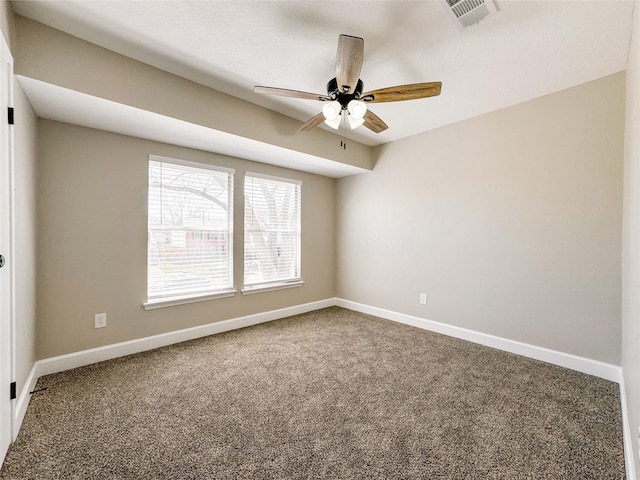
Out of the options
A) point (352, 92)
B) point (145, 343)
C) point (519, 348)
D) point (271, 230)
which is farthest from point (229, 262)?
point (519, 348)

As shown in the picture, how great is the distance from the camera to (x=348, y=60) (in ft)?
5.52

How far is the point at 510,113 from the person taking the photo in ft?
9.45

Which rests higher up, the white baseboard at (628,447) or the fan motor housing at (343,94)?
the fan motor housing at (343,94)

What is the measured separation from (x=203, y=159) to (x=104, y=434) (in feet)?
8.75

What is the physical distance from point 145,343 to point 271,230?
6.51 feet

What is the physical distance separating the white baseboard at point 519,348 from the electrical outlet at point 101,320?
3269 millimetres

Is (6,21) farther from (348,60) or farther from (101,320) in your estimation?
(101,320)

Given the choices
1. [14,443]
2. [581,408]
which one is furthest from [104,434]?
[581,408]

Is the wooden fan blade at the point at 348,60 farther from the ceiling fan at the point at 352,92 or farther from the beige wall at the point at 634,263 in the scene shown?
the beige wall at the point at 634,263

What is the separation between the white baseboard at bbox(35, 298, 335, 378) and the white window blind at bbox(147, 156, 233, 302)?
418 millimetres

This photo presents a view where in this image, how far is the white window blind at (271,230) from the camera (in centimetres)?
377

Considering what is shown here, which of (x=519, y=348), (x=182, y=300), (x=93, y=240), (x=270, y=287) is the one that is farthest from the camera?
(x=270, y=287)

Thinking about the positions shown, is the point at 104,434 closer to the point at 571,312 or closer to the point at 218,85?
the point at 218,85

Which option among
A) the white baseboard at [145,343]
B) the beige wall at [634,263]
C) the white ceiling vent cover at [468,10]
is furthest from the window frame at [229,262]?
the beige wall at [634,263]
